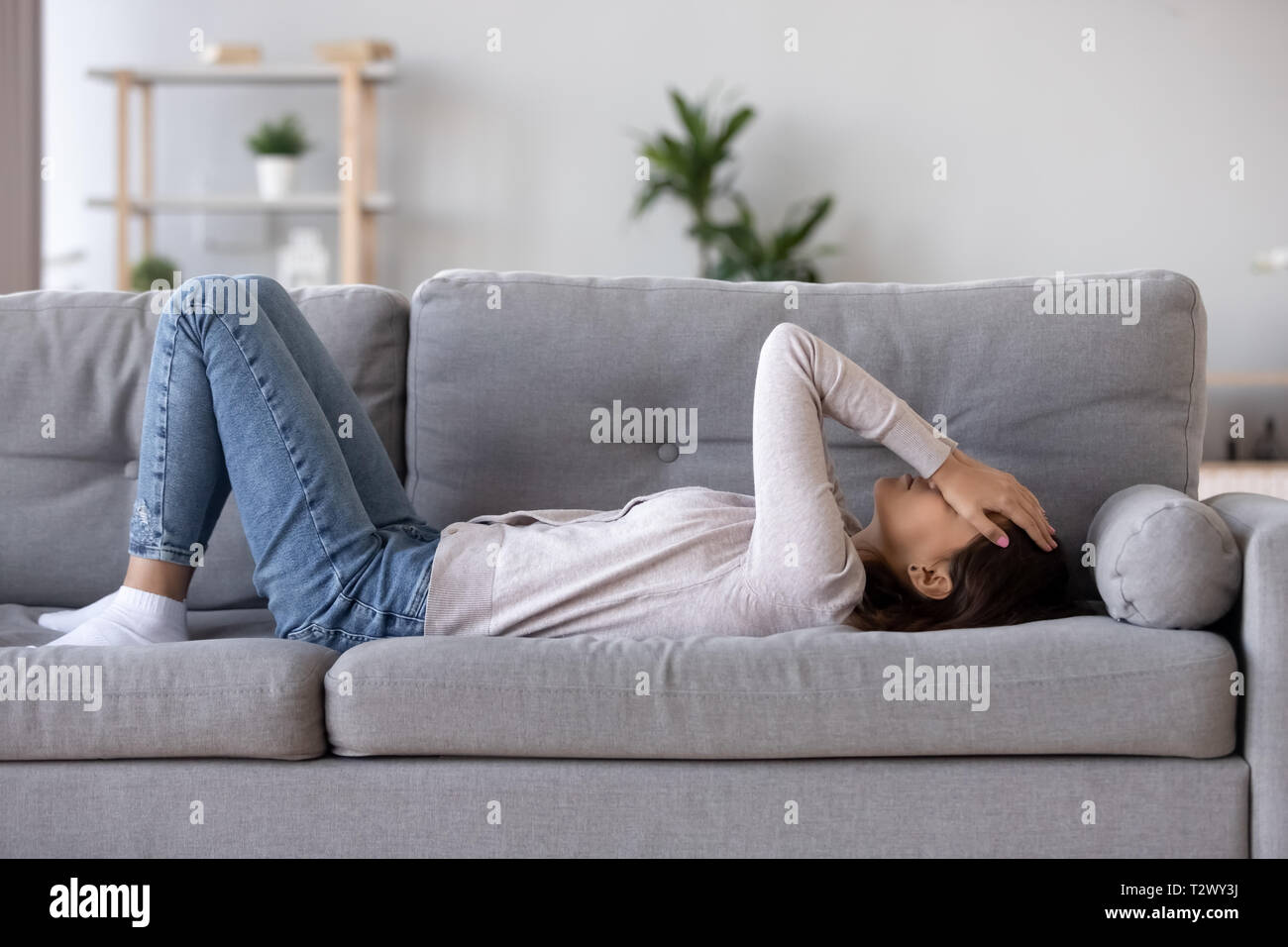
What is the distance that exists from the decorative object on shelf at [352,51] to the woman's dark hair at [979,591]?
311 centimetres

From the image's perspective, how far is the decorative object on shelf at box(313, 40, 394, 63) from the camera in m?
4.01

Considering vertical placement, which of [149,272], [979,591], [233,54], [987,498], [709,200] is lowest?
[979,591]

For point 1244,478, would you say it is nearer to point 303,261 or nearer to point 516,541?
point 516,541

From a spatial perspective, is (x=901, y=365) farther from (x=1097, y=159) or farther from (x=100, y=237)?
(x=100, y=237)

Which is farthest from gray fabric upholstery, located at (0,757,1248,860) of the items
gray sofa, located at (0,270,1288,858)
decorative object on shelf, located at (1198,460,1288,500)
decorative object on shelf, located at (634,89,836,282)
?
decorative object on shelf, located at (634,89,836,282)

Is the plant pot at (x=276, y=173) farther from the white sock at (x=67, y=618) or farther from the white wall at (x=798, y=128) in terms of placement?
the white sock at (x=67, y=618)

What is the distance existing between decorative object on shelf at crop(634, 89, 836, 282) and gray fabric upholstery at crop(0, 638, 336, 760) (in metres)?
2.78

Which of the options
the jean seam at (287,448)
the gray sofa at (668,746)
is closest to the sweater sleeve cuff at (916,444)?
the gray sofa at (668,746)

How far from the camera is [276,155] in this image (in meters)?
4.07

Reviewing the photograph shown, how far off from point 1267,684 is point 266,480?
4.00 ft

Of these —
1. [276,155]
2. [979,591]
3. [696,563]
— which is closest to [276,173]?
[276,155]

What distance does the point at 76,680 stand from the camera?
1352 millimetres

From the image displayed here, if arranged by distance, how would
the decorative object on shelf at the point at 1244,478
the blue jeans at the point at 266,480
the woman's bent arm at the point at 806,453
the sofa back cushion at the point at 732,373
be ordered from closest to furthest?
the woman's bent arm at the point at 806,453 < the blue jeans at the point at 266,480 < the sofa back cushion at the point at 732,373 < the decorative object on shelf at the point at 1244,478

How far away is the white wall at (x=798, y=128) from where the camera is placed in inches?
160
